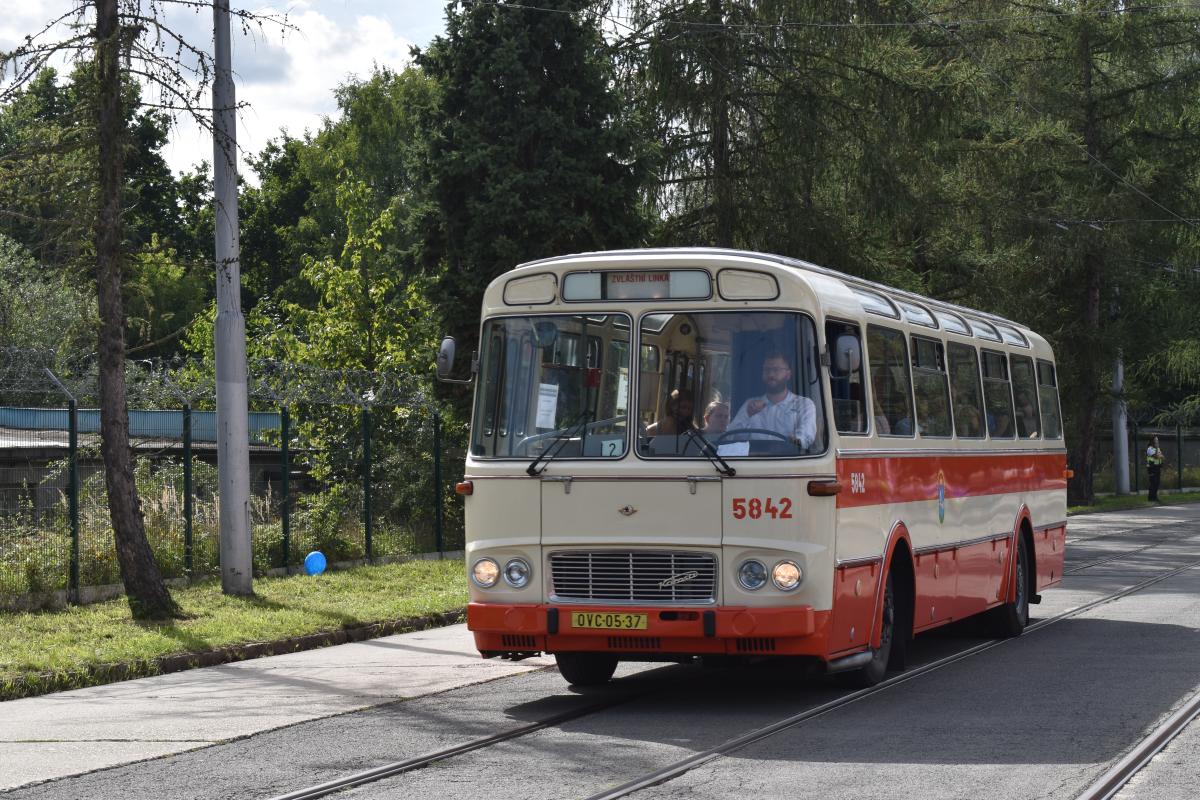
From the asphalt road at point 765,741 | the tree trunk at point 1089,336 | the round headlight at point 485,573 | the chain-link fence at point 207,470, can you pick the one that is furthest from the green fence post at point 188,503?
the tree trunk at point 1089,336

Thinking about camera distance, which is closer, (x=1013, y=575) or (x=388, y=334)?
(x=1013, y=575)

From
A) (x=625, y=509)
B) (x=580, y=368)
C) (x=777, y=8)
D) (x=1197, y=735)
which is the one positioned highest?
(x=777, y=8)

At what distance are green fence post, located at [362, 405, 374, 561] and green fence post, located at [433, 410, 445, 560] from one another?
1.33m

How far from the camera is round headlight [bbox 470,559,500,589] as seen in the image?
11.0 metres

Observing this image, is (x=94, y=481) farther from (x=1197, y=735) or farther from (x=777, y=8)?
(x=777, y=8)

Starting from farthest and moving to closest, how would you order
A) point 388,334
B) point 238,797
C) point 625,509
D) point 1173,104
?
1. point 1173,104
2. point 388,334
3. point 625,509
4. point 238,797

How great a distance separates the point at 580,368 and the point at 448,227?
16.2 meters

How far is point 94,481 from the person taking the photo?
18016mm

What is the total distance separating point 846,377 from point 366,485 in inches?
493

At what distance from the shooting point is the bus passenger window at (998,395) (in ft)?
50.0

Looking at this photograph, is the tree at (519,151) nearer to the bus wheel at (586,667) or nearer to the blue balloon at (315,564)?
the blue balloon at (315,564)

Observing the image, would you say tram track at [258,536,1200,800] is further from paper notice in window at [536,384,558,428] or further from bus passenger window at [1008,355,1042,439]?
bus passenger window at [1008,355,1042,439]

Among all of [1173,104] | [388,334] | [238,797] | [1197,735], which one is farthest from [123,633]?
[1173,104]

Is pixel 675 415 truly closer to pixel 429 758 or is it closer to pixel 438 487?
pixel 429 758
